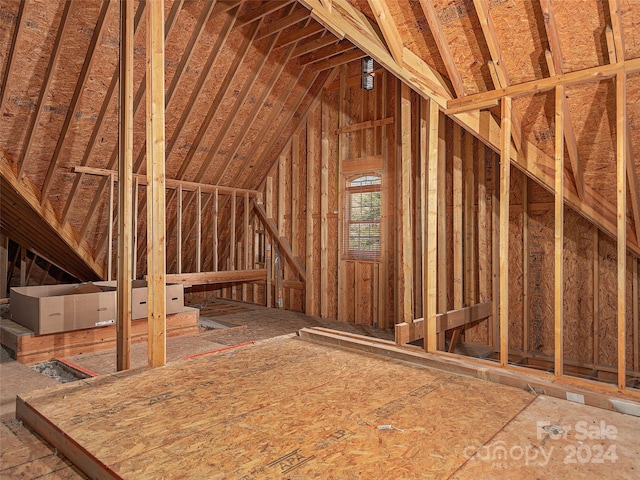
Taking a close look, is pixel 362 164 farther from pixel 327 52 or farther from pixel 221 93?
pixel 221 93

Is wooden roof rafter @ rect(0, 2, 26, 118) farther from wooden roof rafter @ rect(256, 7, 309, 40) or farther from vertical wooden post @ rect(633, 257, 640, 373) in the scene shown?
vertical wooden post @ rect(633, 257, 640, 373)

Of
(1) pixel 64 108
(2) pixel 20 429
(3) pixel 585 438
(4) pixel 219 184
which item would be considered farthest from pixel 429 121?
(4) pixel 219 184

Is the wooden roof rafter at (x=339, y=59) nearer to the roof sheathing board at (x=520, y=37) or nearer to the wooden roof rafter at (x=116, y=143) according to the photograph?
the wooden roof rafter at (x=116, y=143)

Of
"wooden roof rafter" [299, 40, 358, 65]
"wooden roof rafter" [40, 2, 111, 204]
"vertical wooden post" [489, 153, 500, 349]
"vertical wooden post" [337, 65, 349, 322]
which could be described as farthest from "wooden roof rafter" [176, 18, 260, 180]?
"vertical wooden post" [489, 153, 500, 349]

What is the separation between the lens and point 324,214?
24.0 feet

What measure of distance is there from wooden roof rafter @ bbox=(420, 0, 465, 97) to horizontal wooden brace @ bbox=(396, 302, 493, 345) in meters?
2.20

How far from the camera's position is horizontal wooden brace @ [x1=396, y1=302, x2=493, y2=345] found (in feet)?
12.6

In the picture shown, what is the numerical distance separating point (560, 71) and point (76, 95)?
5.15m

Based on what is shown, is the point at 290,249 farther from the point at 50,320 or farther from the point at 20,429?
the point at 20,429

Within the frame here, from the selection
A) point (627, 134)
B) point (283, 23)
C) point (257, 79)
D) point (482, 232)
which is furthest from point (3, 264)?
point (627, 134)

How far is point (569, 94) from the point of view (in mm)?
3223

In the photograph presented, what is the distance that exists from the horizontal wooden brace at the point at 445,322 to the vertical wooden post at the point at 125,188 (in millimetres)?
2352

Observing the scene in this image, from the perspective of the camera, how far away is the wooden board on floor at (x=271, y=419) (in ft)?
6.06

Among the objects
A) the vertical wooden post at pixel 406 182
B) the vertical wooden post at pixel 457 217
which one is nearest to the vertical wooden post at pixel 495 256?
the vertical wooden post at pixel 457 217
